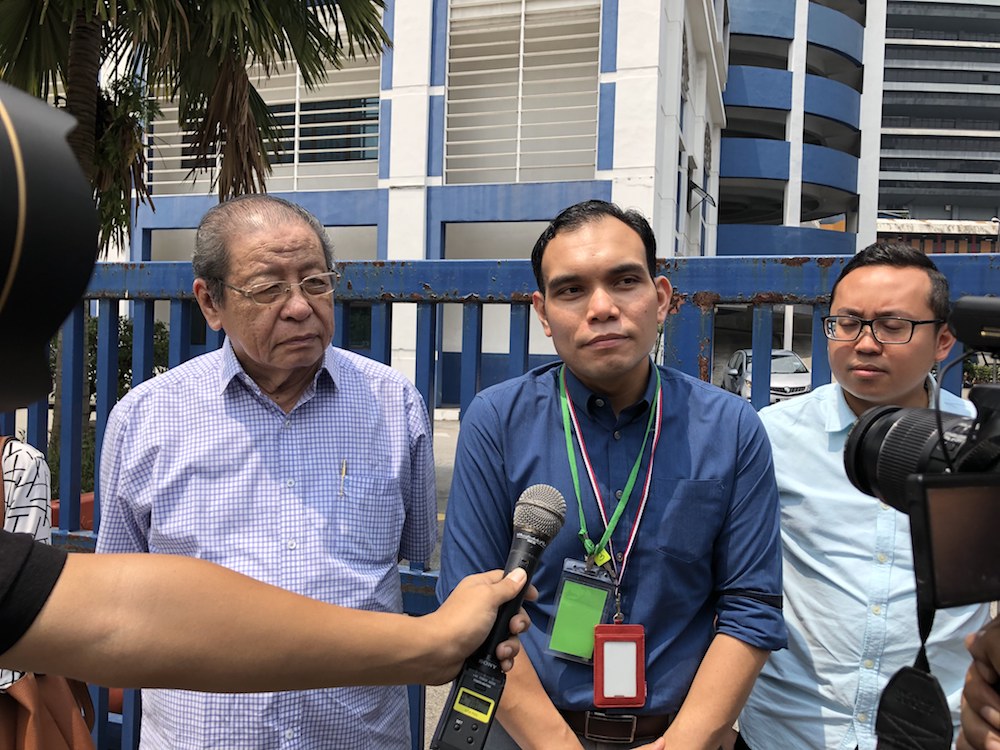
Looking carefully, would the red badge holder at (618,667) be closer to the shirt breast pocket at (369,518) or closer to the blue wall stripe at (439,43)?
the shirt breast pocket at (369,518)

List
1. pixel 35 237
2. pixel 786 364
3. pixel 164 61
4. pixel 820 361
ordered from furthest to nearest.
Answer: pixel 786 364, pixel 164 61, pixel 820 361, pixel 35 237

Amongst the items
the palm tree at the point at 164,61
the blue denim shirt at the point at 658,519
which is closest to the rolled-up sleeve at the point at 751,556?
the blue denim shirt at the point at 658,519

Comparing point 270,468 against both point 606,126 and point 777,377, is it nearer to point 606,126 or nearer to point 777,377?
point 777,377

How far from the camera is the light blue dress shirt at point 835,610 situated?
1905 millimetres

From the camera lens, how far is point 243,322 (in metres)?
2.11

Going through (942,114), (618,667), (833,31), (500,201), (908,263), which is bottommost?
(618,667)

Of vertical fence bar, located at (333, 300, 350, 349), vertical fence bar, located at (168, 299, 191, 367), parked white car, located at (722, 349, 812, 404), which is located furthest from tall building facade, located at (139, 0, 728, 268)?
vertical fence bar, located at (333, 300, 350, 349)

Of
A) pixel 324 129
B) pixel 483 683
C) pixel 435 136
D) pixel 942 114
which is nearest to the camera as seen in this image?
pixel 483 683

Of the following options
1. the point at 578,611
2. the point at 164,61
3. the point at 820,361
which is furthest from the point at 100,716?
the point at 164,61

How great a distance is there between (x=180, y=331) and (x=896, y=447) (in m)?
2.40

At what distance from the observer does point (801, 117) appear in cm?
2741

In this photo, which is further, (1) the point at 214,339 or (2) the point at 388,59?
(2) the point at 388,59

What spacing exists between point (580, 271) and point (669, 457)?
50 centimetres

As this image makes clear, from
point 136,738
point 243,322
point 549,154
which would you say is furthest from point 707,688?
point 549,154
